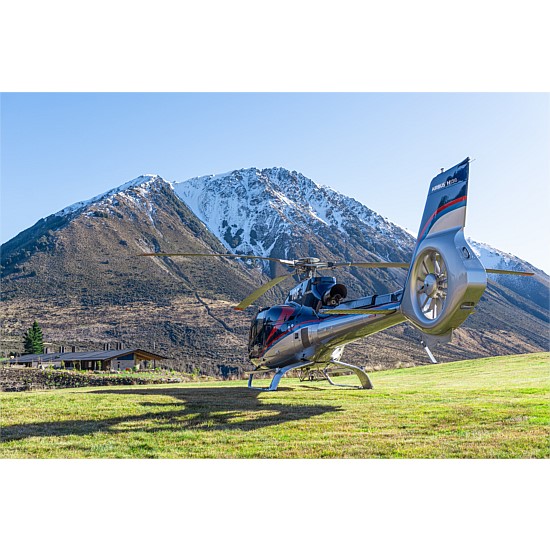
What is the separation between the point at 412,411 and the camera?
394 inches

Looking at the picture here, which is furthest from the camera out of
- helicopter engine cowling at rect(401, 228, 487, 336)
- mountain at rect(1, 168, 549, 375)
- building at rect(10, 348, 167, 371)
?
mountain at rect(1, 168, 549, 375)

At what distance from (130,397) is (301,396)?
382cm

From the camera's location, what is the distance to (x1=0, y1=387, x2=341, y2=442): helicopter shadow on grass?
8656 millimetres

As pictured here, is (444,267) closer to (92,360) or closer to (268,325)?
(268,325)

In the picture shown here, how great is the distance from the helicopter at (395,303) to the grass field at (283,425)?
4.23 ft

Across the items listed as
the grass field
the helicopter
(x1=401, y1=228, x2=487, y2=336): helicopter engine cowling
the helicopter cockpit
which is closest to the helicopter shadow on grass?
the grass field

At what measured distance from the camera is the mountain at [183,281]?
45344mm

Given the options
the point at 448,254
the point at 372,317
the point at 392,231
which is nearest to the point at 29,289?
the point at 372,317

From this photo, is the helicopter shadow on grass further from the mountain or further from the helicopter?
the mountain

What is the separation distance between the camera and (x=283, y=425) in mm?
9039

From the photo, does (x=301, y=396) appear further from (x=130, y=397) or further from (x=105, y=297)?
(x=105, y=297)

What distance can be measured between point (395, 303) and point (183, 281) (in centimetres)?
5191

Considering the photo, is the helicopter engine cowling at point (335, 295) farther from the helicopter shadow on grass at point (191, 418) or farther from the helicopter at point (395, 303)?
the helicopter shadow on grass at point (191, 418)

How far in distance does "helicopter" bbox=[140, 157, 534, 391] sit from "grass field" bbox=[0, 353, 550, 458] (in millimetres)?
1289
